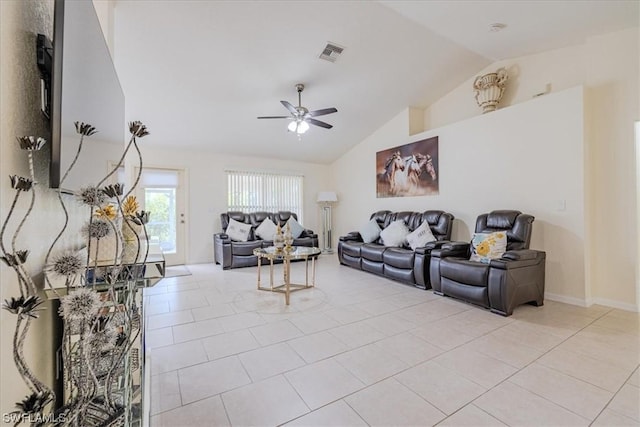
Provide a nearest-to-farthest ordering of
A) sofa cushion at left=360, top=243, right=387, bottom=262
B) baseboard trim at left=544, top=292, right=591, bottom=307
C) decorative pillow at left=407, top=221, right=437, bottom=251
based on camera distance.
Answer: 1. baseboard trim at left=544, top=292, right=591, bottom=307
2. decorative pillow at left=407, top=221, right=437, bottom=251
3. sofa cushion at left=360, top=243, right=387, bottom=262

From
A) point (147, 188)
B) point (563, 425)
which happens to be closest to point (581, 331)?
point (563, 425)

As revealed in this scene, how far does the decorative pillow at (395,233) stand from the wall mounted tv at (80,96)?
4041mm

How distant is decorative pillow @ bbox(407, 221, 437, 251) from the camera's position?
172 inches

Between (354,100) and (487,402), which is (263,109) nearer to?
(354,100)

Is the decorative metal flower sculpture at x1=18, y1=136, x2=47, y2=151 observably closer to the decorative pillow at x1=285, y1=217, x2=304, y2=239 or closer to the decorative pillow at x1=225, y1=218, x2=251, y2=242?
the decorative pillow at x1=225, y1=218, x2=251, y2=242

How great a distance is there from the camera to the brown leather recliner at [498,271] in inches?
116

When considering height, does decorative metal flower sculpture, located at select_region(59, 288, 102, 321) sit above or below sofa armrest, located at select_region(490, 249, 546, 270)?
above

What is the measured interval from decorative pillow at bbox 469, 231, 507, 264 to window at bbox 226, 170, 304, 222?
453 cm

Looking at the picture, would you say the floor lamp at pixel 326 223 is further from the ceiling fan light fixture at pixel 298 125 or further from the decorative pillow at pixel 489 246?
the decorative pillow at pixel 489 246

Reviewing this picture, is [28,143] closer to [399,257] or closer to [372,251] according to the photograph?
[399,257]

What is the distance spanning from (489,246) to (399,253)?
1203mm

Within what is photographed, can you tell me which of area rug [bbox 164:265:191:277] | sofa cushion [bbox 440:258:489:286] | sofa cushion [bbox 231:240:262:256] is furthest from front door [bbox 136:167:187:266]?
sofa cushion [bbox 440:258:489:286]

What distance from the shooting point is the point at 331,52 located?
3.70 m

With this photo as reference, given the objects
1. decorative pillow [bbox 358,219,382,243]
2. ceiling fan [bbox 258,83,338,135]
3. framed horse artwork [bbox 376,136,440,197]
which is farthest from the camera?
decorative pillow [bbox 358,219,382,243]
